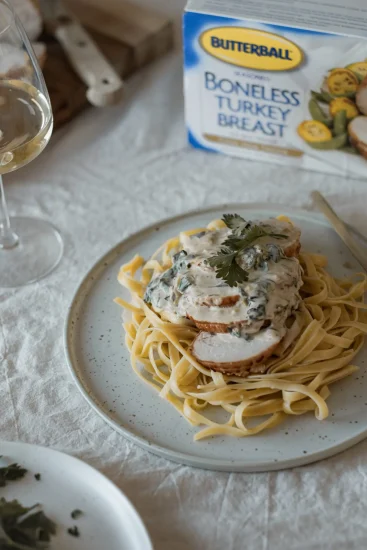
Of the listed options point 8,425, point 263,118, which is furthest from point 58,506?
point 263,118

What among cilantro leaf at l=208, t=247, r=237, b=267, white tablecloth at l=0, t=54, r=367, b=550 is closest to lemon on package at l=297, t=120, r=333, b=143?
white tablecloth at l=0, t=54, r=367, b=550

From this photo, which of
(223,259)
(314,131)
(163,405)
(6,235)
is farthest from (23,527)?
(314,131)

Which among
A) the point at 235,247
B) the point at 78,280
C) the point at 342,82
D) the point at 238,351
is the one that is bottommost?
the point at 78,280

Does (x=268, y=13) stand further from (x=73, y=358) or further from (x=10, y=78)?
(x=73, y=358)

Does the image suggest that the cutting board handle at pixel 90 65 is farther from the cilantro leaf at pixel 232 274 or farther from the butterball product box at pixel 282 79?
the cilantro leaf at pixel 232 274

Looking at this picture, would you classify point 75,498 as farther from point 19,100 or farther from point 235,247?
point 19,100

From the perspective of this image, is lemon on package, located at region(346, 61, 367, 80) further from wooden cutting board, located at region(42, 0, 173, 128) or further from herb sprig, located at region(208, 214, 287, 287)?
wooden cutting board, located at region(42, 0, 173, 128)
